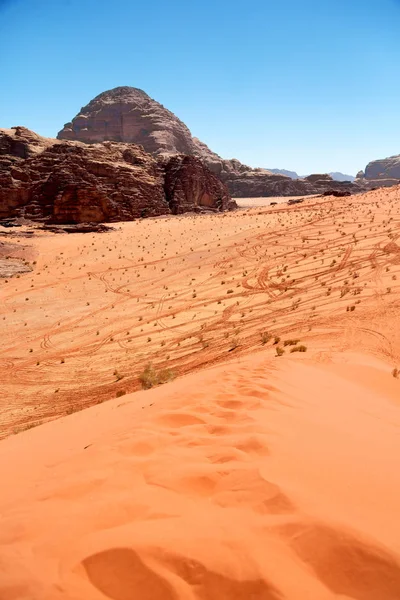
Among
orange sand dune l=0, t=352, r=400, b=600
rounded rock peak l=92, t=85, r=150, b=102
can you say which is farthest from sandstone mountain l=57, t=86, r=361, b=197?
orange sand dune l=0, t=352, r=400, b=600

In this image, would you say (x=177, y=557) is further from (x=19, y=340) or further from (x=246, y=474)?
(x=19, y=340)

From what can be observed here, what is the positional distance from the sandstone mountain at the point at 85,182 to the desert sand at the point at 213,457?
24.8 m

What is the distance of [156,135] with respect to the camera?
8594 cm

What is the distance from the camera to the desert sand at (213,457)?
6.23 feet

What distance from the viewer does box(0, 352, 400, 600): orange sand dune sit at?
184 centimetres

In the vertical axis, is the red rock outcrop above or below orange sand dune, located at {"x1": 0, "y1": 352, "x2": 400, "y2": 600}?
above

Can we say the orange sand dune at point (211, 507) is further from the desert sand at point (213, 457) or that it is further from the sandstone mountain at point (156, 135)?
the sandstone mountain at point (156, 135)

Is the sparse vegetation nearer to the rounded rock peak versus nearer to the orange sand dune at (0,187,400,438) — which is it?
the orange sand dune at (0,187,400,438)

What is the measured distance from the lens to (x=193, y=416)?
13.5ft

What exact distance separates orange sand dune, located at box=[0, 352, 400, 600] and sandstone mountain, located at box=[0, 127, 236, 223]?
110ft

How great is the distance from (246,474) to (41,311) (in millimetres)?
14549

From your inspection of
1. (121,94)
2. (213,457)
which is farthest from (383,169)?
(213,457)

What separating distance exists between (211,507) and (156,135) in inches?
3627

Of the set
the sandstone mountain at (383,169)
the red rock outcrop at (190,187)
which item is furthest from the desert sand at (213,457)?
the sandstone mountain at (383,169)
